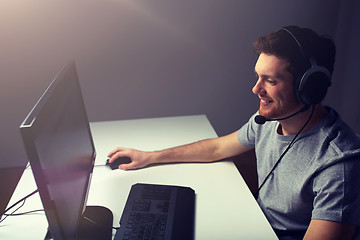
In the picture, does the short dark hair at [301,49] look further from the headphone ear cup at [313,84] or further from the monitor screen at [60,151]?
the monitor screen at [60,151]

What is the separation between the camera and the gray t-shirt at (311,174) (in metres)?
0.82

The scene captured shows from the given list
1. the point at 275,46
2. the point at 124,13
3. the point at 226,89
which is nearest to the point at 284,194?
the point at 275,46

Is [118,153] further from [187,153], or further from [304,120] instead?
[304,120]

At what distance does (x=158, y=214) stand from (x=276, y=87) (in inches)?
20.8

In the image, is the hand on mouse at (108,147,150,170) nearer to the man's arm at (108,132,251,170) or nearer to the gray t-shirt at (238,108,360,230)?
the man's arm at (108,132,251,170)

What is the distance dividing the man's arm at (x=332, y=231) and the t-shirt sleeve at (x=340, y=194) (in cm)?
1

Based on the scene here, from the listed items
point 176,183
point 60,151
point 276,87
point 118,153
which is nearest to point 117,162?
point 118,153

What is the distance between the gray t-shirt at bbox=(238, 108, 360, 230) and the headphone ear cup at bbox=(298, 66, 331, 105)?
0.08 metres

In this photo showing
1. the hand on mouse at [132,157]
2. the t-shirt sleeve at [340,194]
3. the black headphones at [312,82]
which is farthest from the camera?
the hand on mouse at [132,157]

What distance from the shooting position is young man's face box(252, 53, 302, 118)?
0.97 meters

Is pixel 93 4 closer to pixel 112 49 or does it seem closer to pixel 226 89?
pixel 112 49

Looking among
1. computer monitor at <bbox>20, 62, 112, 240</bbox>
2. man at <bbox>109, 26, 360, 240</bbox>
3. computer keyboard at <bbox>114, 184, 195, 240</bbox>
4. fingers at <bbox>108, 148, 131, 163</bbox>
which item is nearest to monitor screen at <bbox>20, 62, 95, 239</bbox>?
computer monitor at <bbox>20, 62, 112, 240</bbox>

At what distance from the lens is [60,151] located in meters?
0.70

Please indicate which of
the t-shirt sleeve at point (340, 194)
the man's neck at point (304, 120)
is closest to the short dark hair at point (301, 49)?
the man's neck at point (304, 120)
